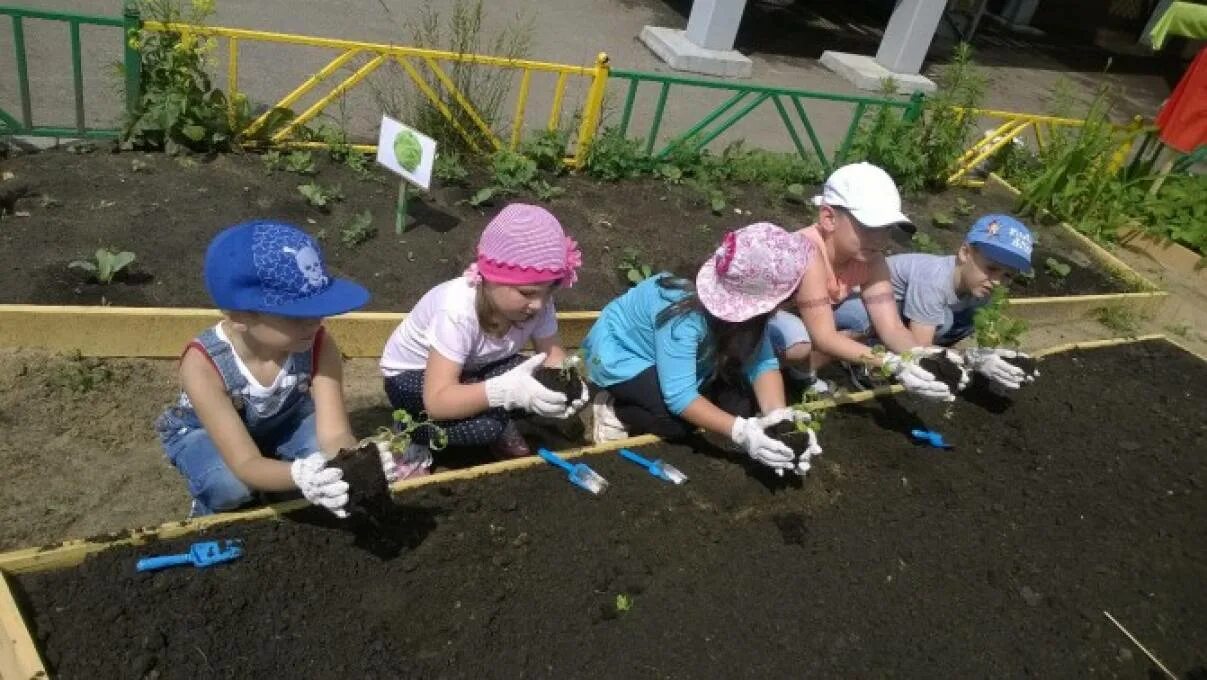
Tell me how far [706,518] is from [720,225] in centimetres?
303

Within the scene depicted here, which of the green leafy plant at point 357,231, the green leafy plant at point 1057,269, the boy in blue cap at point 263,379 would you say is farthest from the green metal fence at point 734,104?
the boy in blue cap at point 263,379

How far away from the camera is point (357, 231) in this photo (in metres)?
4.31

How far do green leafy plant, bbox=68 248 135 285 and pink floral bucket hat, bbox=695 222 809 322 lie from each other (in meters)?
2.54

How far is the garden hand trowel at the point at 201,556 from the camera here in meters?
2.09

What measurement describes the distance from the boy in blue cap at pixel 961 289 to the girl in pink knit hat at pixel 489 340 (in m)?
1.75

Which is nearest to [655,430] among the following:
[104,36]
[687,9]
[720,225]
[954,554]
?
[954,554]

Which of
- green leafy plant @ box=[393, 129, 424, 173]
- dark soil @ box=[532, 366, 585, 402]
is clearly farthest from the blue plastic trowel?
green leafy plant @ box=[393, 129, 424, 173]

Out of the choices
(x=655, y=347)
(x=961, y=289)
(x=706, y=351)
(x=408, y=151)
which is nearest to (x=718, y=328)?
(x=706, y=351)

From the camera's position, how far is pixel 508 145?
5410 mm

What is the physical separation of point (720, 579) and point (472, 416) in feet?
3.24

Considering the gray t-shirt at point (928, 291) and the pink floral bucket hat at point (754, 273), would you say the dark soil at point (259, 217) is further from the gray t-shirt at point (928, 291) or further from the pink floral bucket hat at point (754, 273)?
the pink floral bucket hat at point (754, 273)

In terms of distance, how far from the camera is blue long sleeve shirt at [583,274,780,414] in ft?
9.35

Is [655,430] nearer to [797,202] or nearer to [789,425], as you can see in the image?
[789,425]

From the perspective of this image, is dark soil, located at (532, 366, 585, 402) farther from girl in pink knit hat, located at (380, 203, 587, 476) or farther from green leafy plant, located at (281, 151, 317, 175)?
green leafy plant, located at (281, 151, 317, 175)
